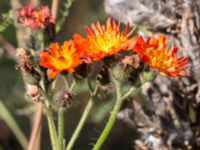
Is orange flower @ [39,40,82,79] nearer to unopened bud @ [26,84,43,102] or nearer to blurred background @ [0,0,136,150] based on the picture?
unopened bud @ [26,84,43,102]

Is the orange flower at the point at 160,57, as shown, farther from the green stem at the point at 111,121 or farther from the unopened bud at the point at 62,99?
the unopened bud at the point at 62,99

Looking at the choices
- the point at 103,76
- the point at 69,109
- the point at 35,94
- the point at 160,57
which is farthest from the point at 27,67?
the point at 69,109

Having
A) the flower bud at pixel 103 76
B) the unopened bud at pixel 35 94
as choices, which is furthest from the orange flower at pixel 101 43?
the unopened bud at pixel 35 94

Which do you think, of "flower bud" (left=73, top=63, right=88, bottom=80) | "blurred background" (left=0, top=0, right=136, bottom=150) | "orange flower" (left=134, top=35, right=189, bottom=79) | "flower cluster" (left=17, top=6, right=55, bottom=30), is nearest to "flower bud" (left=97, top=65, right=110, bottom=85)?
"flower bud" (left=73, top=63, right=88, bottom=80)

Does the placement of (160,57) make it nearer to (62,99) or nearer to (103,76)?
(103,76)

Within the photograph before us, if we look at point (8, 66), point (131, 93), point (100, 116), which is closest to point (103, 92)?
point (131, 93)

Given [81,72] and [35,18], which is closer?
[81,72]

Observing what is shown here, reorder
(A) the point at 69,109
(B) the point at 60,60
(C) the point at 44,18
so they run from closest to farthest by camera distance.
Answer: (B) the point at 60,60 → (C) the point at 44,18 → (A) the point at 69,109
